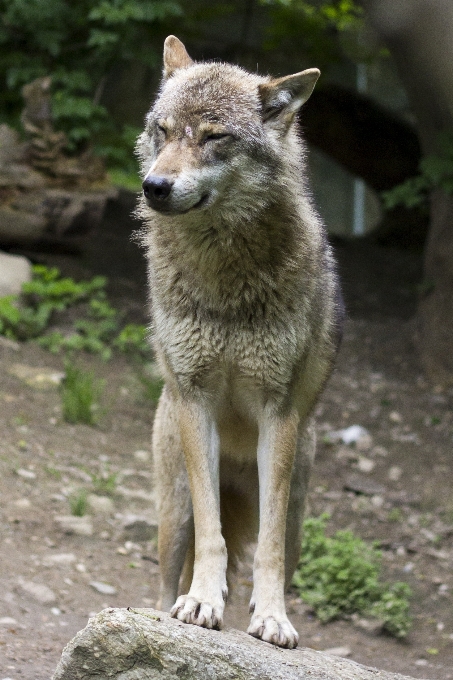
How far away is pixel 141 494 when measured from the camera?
681cm

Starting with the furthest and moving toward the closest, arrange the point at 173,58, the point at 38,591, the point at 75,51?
the point at 75,51 → the point at 38,591 → the point at 173,58

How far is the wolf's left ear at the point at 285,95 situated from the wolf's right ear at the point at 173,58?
0.60m

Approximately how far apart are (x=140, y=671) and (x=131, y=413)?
16.8ft

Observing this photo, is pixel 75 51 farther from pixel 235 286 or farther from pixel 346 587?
pixel 346 587

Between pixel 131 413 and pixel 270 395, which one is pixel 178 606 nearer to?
pixel 270 395

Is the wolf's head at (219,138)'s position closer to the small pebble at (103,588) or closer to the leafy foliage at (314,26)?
the small pebble at (103,588)

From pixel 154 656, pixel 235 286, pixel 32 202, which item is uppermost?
pixel 235 286

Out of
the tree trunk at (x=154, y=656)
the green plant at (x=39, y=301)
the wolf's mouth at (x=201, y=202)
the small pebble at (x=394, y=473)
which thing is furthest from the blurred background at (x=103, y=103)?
the tree trunk at (x=154, y=656)

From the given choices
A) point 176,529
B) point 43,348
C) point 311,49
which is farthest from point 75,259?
point 176,529

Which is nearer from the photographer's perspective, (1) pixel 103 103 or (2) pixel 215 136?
(2) pixel 215 136

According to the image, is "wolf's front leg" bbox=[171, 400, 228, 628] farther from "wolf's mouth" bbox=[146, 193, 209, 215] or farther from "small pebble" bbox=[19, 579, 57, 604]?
"small pebble" bbox=[19, 579, 57, 604]

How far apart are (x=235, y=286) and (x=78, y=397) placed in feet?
12.4

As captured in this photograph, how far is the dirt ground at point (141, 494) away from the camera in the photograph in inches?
207

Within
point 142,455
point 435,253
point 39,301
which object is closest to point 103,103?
point 39,301
